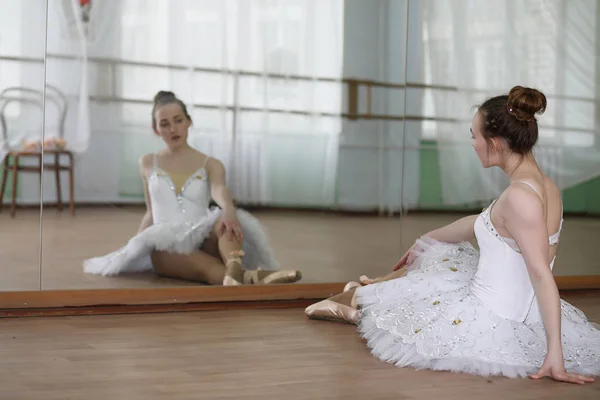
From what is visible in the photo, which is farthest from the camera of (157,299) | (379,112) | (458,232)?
(379,112)

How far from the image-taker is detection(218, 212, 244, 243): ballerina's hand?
3945 mm

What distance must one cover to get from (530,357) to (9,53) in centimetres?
226

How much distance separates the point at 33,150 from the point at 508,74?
2.32 metres

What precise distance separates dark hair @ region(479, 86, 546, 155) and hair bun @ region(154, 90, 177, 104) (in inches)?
60.2

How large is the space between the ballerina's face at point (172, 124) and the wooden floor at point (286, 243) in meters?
0.33

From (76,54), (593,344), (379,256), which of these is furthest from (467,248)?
(76,54)

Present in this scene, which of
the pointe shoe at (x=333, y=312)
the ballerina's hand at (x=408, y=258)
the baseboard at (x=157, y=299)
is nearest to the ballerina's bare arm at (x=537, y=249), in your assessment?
the ballerina's hand at (x=408, y=258)

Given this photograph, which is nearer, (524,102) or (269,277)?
(524,102)

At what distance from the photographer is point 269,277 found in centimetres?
405

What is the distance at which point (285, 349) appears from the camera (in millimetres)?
2990

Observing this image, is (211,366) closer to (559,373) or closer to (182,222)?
(559,373)

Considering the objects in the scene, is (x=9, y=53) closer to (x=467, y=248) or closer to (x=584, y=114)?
(x=467, y=248)

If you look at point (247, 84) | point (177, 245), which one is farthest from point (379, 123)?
point (177, 245)

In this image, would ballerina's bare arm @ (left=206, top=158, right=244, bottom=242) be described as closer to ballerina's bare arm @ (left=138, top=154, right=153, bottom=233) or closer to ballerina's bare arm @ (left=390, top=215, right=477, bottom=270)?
Result: ballerina's bare arm @ (left=138, top=154, right=153, bottom=233)
